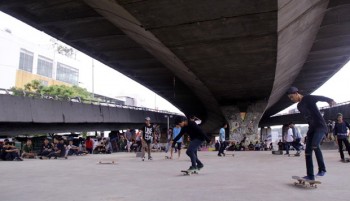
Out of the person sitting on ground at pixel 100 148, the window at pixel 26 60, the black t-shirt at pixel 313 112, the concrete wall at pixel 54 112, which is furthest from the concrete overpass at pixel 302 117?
the window at pixel 26 60

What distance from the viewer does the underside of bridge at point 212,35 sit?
35.1ft

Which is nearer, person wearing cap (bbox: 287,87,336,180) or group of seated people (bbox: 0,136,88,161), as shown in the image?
person wearing cap (bbox: 287,87,336,180)

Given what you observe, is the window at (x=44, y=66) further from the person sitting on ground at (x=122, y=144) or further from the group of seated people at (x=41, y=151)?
the group of seated people at (x=41, y=151)

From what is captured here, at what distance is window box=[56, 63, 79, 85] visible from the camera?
60525 millimetres

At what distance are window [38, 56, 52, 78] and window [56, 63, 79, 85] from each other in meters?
2.67

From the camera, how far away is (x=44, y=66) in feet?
183

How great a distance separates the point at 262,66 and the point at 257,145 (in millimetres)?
12687

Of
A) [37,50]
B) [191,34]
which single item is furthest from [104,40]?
[37,50]

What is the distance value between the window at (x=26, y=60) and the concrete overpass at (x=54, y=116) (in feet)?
81.6

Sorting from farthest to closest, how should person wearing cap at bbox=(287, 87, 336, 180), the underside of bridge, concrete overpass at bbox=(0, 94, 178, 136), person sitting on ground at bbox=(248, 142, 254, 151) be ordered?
person sitting on ground at bbox=(248, 142, 254, 151), concrete overpass at bbox=(0, 94, 178, 136), the underside of bridge, person wearing cap at bbox=(287, 87, 336, 180)

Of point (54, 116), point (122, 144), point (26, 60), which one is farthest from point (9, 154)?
point (26, 60)

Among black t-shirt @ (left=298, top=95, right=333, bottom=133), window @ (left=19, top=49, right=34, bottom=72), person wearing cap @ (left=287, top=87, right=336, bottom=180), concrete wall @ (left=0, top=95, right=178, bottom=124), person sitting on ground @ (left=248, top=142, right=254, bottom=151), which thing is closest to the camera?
person wearing cap @ (left=287, top=87, right=336, bottom=180)

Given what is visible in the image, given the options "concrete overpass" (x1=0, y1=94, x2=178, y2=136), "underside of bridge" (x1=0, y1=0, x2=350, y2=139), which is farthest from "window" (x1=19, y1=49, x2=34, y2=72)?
"underside of bridge" (x1=0, y1=0, x2=350, y2=139)

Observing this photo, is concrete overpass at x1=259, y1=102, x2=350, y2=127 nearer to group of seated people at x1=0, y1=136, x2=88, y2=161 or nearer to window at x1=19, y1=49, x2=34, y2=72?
group of seated people at x1=0, y1=136, x2=88, y2=161
